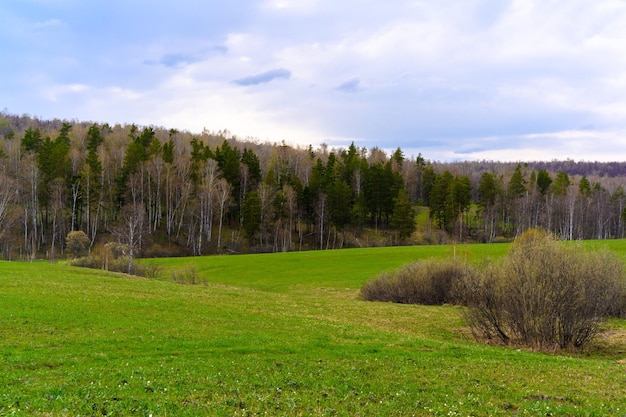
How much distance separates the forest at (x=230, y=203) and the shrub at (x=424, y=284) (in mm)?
44093

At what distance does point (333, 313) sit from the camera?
27781mm

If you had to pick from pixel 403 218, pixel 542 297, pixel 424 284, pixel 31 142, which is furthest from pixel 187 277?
pixel 31 142

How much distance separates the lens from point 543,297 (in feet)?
66.9

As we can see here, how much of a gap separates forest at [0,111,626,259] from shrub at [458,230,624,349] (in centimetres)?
5758

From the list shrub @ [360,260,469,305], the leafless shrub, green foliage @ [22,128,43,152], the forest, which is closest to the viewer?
shrub @ [360,260,469,305]

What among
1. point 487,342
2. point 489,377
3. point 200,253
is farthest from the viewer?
point 200,253

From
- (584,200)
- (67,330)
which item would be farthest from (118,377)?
(584,200)

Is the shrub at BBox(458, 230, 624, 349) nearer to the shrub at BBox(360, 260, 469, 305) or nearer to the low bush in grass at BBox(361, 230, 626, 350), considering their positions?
the low bush in grass at BBox(361, 230, 626, 350)

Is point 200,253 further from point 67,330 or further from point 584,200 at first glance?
point 584,200

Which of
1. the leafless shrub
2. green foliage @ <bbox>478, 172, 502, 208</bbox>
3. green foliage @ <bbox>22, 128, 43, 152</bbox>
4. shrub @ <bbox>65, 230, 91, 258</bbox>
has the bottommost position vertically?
the leafless shrub

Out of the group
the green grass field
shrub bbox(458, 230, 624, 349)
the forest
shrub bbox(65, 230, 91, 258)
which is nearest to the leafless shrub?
the green grass field

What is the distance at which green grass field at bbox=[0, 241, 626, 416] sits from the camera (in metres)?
10.2

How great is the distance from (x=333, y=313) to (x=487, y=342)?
9.41 metres

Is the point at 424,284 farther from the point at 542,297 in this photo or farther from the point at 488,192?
the point at 488,192
